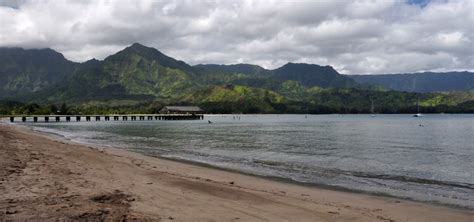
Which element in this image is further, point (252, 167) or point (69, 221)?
point (252, 167)

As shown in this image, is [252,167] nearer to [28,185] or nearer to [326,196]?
[326,196]

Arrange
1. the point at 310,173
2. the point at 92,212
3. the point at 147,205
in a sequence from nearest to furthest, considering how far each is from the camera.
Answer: the point at 92,212
the point at 147,205
the point at 310,173

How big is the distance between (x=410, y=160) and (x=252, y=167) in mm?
13631

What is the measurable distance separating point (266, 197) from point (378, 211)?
3.83 m

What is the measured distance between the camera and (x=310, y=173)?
978 inches

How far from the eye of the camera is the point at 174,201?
42.7ft

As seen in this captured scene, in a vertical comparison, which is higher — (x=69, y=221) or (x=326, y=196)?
(x=69, y=221)

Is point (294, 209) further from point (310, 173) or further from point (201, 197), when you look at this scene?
point (310, 173)

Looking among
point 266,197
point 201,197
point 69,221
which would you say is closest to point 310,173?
point 266,197

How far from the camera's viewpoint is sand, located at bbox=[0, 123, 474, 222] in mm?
10781

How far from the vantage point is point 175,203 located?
12.7 m

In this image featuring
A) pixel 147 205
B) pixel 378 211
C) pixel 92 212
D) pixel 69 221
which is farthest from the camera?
pixel 378 211

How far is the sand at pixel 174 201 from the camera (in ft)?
35.4

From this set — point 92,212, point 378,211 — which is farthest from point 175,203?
point 378,211
